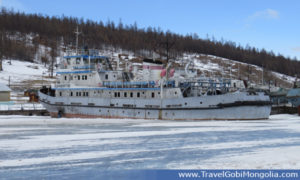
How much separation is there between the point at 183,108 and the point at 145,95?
4456mm

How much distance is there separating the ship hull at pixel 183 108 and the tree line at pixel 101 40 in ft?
226

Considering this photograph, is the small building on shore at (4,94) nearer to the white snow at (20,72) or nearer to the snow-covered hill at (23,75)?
the snow-covered hill at (23,75)

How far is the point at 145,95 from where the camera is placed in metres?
28.5

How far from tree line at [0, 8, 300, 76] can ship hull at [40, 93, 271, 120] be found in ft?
226

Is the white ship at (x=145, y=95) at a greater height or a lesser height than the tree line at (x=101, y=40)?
lesser

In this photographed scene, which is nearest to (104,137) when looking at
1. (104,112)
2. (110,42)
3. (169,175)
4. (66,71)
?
(169,175)

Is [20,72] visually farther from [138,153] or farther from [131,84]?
[138,153]

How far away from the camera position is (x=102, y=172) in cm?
866

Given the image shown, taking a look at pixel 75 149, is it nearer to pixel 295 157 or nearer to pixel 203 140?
pixel 203 140

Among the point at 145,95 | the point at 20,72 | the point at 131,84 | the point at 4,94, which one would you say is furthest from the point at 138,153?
the point at 20,72

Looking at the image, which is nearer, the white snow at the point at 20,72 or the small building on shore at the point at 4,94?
the small building on shore at the point at 4,94

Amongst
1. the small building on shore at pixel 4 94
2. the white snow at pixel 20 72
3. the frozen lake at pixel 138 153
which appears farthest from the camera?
the white snow at pixel 20 72

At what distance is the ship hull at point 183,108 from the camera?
81.5 feet

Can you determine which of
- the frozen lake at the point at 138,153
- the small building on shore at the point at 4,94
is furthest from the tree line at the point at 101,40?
the frozen lake at the point at 138,153
